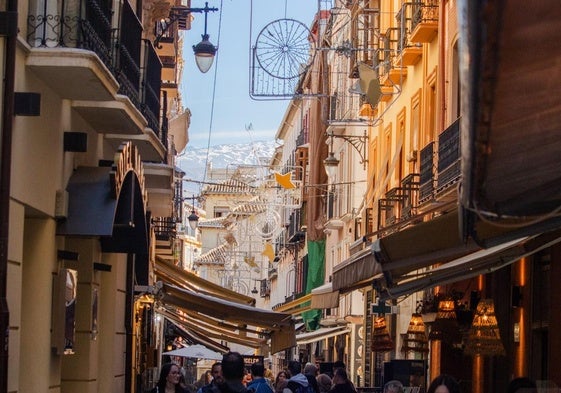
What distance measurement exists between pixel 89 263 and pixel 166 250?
20429 millimetres

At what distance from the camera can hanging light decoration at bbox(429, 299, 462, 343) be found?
21719 mm

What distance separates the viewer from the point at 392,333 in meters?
31.0

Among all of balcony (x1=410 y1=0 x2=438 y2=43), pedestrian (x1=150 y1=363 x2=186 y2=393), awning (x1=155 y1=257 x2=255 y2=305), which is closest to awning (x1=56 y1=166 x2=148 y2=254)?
pedestrian (x1=150 y1=363 x2=186 y2=393)

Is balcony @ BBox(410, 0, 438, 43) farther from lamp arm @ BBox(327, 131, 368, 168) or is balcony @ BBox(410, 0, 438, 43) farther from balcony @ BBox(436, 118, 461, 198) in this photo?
lamp arm @ BBox(327, 131, 368, 168)

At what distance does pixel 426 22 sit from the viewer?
83.5 ft

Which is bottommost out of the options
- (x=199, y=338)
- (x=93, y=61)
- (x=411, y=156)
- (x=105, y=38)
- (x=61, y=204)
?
(x=199, y=338)

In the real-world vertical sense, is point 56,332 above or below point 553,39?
below

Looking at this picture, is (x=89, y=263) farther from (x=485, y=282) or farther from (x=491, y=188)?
(x=491, y=188)

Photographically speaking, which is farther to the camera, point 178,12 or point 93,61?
point 178,12

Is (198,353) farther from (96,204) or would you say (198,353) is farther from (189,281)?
(96,204)

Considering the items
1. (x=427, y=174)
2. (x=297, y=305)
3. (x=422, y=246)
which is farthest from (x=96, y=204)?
(x=297, y=305)

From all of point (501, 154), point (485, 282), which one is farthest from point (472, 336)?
point (501, 154)

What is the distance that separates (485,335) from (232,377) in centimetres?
692

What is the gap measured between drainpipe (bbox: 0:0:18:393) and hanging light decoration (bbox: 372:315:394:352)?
55.5ft
